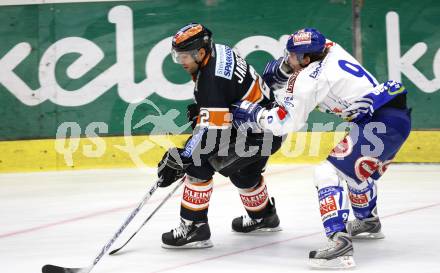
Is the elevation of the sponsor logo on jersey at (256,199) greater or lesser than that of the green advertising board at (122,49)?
lesser

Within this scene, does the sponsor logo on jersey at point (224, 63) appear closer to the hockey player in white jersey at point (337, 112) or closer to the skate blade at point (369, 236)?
the hockey player in white jersey at point (337, 112)

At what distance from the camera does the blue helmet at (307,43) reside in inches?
188

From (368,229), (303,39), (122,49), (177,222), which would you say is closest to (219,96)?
(303,39)

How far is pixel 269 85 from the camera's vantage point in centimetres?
560

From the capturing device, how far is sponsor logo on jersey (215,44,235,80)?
16.7 ft

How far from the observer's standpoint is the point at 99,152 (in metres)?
8.21

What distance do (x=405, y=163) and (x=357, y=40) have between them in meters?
1.11

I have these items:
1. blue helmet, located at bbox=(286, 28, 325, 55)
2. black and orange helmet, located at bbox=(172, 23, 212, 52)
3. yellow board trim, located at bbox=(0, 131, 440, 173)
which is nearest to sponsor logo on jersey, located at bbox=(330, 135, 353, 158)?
blue helmet, located at bbox=(286, 28, 325, 55)

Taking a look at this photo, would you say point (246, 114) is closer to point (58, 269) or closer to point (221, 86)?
point (221, 86)

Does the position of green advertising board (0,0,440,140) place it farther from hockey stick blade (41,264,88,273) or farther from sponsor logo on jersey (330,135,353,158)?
hockey stick blade (41,264,88,273)

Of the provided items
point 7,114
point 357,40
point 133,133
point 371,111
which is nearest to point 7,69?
point 7,114

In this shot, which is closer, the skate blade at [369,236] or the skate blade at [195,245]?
the skate blade at [195,245]

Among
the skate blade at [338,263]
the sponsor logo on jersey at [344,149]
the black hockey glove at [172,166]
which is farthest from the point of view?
the black hockey glove at [172,166]

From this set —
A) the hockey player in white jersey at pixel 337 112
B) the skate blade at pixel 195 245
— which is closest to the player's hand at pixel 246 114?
the hockey player in white jersey at pixel 337 112
